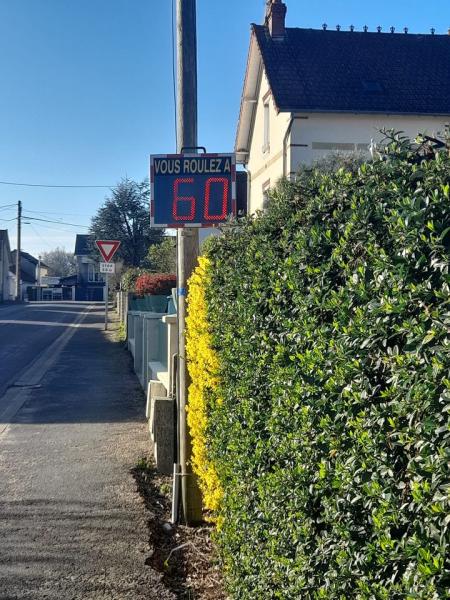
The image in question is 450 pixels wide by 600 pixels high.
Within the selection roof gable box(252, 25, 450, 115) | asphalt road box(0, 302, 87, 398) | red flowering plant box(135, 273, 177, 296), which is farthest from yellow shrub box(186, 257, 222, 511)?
roof gable box(252, 25, 450, 115)

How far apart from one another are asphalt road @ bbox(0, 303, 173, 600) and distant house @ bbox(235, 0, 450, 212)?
10367mm

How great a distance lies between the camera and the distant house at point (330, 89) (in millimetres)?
19906

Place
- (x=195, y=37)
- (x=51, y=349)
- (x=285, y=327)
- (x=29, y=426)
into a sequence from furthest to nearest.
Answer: (x=51, y=349)
(x=29, y=426)
(x=195, y=37)
(x=285, y=327)

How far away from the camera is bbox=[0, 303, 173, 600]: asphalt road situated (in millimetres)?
4508

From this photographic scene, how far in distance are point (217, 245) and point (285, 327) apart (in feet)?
6.37

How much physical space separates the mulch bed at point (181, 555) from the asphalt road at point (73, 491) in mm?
102

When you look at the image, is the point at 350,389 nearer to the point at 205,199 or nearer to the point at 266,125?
the point at 205,199

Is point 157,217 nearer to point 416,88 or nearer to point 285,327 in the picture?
point 285,327

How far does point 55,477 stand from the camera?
6613mm

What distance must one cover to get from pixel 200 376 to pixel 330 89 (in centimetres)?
1714

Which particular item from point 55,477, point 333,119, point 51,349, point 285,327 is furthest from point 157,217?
point 333,119

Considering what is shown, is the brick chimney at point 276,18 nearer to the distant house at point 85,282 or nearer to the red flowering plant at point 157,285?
the red flowering plant at point 157,285

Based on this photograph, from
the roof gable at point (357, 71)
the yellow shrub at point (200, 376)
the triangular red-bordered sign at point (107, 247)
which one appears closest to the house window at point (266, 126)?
the roof gable at point (357, 71)

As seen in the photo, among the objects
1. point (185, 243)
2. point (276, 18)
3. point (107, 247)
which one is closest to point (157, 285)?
point (107, 247)
